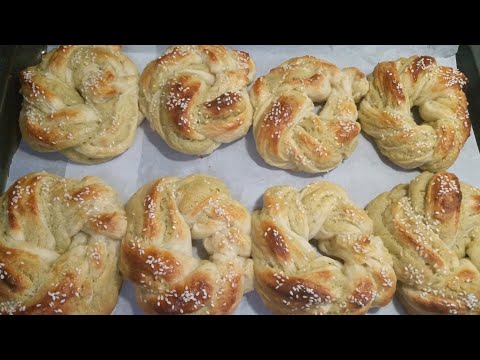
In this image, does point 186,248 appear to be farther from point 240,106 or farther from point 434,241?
point 434,241

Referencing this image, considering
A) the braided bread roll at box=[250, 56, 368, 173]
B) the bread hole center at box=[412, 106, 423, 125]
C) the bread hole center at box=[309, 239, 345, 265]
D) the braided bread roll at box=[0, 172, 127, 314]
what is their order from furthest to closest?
1. the bread hole center at box=[412, 106, 423, 125]
2. the braided bread roll at box=[250, 56, 368, 173]
3. the bread hole center at box=[309, 239, 345, 265]
4. the braided bread roll at box=[0, 172, 127, 314]

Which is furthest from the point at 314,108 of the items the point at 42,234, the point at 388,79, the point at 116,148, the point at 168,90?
the point at 42,234

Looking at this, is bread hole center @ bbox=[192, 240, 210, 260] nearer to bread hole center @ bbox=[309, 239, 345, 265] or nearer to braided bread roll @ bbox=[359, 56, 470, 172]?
bread hole center @ bbox=[309, 239, 345, 265]

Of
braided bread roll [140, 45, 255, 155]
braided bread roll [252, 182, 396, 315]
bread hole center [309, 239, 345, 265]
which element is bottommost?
bread hole center [309, 239, 345, 265]

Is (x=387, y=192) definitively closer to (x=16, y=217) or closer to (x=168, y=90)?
(x=168, y=90)

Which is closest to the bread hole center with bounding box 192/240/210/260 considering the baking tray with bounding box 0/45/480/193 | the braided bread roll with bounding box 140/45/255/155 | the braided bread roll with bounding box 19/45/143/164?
the braided bread roll with bounding box 140/45/255/155

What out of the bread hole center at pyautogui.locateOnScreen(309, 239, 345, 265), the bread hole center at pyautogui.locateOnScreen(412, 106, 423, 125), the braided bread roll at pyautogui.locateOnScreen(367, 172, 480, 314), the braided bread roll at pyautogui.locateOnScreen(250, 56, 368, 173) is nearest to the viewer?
the braided bread roll at pyautogui.locateOnScreen(367, 172, 480, 314)

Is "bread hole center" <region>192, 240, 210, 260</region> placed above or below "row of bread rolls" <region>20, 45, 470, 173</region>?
below
